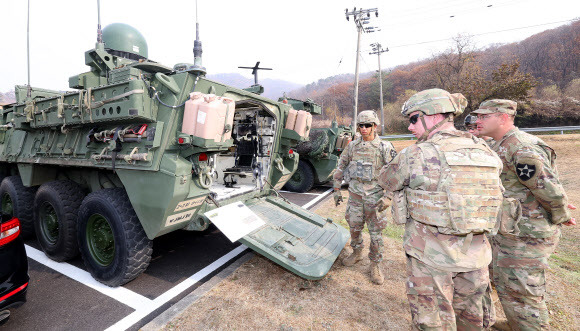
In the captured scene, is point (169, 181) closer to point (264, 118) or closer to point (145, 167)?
point (145, 167)

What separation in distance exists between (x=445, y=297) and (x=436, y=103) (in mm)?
1303

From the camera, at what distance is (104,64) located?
405 centimetres

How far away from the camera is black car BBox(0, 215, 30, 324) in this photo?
2314 millimetres

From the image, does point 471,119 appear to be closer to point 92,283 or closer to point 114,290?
point 114,290

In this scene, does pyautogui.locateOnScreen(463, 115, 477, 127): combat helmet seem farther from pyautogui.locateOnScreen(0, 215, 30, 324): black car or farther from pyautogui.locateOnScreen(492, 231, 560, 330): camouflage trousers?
pyautogui.locateOnScreen(0, 215, 30, 324): black car

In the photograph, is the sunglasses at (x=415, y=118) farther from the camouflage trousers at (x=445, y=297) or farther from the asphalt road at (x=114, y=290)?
the asphalt road at (x=114, y=290)

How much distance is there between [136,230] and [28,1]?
526cm

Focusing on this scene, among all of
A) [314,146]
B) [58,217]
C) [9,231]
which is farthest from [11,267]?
[314,146]

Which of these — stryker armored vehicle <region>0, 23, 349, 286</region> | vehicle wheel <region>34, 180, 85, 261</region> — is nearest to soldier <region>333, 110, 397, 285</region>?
stryker armored vehicle <region>0, 23, 349, 286</region>

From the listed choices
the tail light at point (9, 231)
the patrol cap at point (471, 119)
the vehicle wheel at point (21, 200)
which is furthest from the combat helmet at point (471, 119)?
the vehicle wheel at point (21, 200)

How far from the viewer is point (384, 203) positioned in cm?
313

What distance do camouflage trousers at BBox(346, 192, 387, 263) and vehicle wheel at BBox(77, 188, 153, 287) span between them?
7.99 ft

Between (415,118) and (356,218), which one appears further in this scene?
(356,218)

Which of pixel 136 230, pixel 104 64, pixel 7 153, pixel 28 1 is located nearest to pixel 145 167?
pixel 136 230
